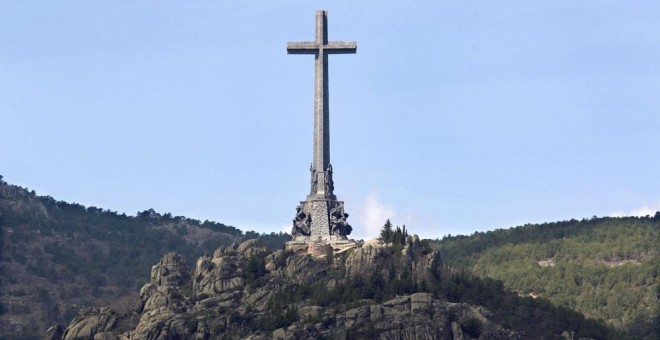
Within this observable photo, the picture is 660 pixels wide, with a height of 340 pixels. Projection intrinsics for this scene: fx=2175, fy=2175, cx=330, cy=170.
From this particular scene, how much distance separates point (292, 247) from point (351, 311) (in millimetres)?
17912

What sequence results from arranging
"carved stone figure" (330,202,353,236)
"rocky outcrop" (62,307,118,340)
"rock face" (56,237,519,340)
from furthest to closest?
"carved stone figure" (330,202,353,236) < "rocky outcrop" (62,307,118,340) < "rock face" (56,237,519,340)

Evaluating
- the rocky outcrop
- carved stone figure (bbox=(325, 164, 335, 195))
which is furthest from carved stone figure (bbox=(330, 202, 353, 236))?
the rocky outcrop

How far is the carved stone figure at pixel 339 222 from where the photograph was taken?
19775 centimetres

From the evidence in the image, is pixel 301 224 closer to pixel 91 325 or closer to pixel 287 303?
pixel 287 303

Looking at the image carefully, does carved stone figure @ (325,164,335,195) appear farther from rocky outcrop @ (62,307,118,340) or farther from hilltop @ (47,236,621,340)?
rocky outcrop @ (62,307,118,340)

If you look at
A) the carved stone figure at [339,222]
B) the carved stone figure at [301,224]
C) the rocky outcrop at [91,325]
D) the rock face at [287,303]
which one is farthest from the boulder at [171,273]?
the carved stone figure at [339,222]

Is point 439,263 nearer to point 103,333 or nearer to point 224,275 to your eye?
point 224,275

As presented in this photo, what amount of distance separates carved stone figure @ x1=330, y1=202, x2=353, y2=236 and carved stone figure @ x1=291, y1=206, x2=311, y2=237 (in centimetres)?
222

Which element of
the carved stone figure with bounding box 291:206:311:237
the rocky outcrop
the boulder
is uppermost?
the carved stone figure with bounding box 291:206:311:237

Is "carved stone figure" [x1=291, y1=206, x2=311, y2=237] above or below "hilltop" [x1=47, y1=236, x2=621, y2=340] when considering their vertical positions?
above

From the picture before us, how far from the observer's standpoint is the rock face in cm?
17788

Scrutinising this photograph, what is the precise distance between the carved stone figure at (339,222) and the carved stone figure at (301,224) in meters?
2.22

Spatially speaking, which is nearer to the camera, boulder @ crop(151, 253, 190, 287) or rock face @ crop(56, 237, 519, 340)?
rock face @ crop(56, 237, 519, 340)

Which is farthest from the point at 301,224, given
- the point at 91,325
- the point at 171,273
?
the point at 91,325
